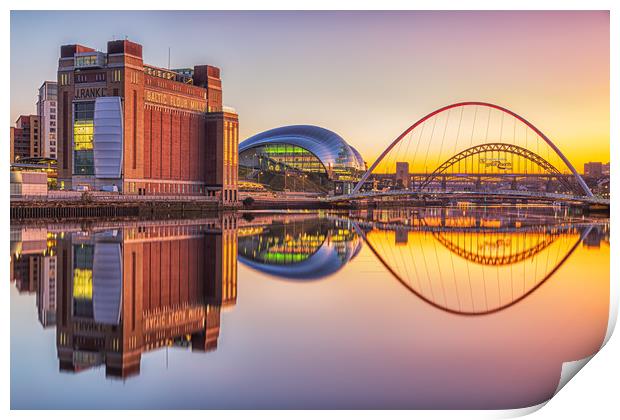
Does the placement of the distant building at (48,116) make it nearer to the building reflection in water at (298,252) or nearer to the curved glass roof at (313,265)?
the building reflection in water at (298,252)

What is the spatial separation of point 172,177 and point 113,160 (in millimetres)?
9539

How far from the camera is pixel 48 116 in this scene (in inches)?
4975

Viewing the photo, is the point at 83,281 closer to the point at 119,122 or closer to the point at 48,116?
the point at 119,122

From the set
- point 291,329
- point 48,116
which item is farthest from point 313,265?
point 48,116

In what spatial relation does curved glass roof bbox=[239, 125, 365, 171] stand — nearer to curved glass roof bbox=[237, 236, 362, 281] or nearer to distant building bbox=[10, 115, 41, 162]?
distant building bbox=[10, 115, 41, 162]

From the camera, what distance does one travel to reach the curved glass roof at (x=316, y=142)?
120625 mm

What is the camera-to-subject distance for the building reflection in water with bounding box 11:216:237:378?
1084 cm

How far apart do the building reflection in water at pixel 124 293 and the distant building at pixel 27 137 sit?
10998 cm

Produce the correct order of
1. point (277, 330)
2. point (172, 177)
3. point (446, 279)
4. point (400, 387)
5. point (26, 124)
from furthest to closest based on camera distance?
point (26, 124) < point (172, 177) < point (446, 279) < point (277, 330) < point (400, 387)
